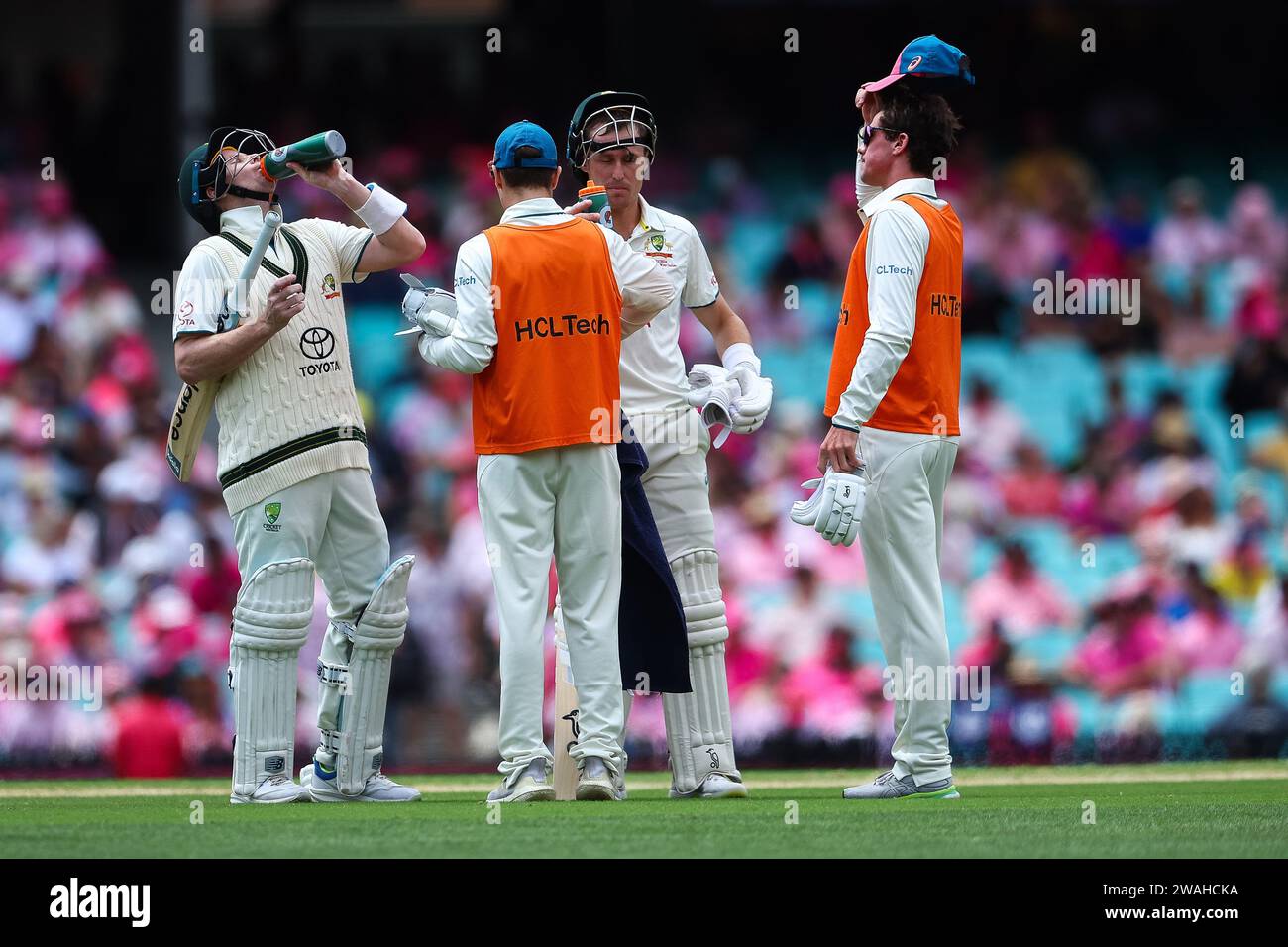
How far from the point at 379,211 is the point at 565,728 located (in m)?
1.91

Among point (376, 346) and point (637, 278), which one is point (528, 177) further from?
point (376, 346)

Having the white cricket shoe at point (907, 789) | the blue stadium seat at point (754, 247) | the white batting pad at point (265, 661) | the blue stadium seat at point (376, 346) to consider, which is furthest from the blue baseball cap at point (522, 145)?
the blue stadium seat at point (754, 247)

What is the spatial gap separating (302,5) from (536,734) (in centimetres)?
1251

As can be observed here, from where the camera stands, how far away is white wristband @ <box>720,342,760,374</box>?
24.0 ft

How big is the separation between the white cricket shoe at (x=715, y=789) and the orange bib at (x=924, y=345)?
1.40 metres

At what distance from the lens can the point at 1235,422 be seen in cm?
1314

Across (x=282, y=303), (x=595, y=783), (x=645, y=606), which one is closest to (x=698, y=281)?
(x=645, y=606)

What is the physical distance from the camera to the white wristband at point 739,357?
24.0ft

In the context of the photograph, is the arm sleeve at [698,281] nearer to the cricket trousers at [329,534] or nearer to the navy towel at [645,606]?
the navy towel at [645,606]

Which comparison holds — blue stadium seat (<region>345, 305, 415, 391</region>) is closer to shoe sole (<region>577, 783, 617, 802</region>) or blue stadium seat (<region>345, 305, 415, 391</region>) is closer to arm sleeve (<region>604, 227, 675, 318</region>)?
arm sleeve (<region>604, 227, 675, 318</region>)

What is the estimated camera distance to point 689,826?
5766 mm

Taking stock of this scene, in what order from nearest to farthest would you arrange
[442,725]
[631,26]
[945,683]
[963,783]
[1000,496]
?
1. [945,683]
2. [963,783]
3. [442,725]
4. [1000,496]
5. [631,26]
